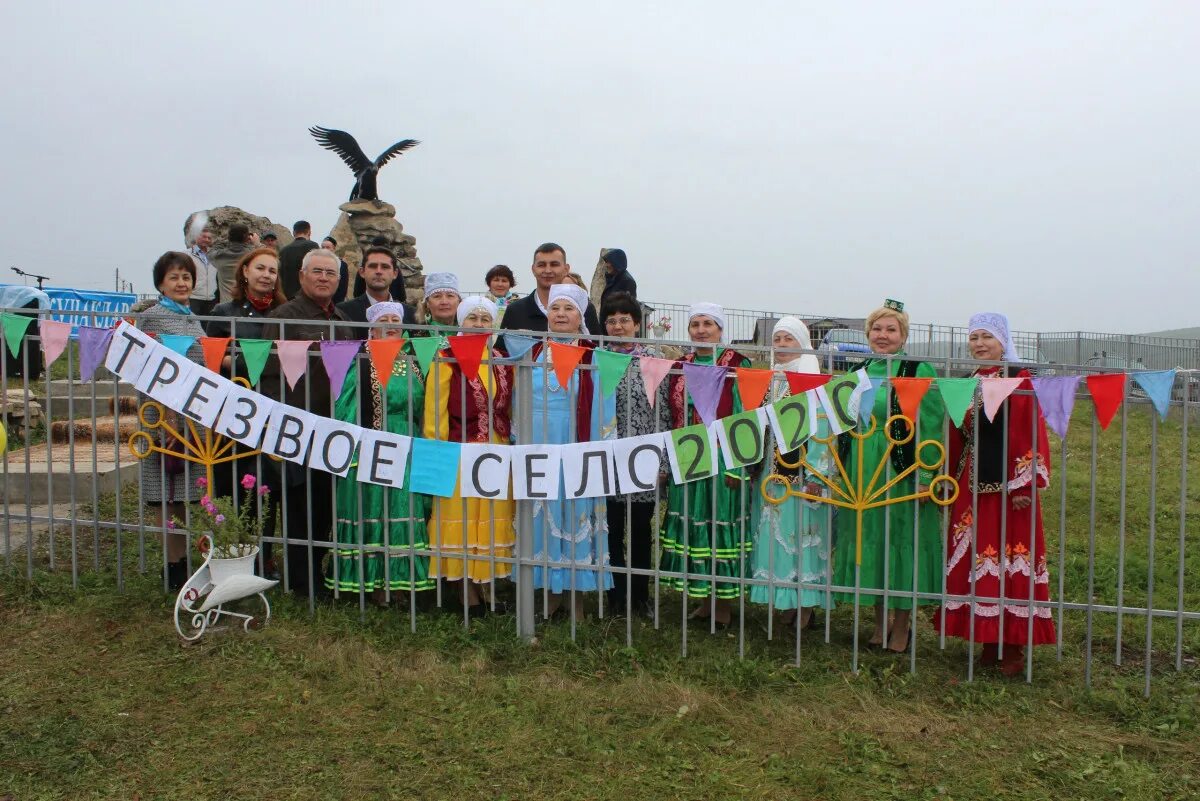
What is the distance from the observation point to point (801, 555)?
4.34m

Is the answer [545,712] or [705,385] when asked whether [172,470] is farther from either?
[705,385]

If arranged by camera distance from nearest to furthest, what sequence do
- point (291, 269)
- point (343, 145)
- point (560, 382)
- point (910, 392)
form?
1. point (910, 392)
2. point (560, 382)
3. point (291, 269)
4. point (343, 145)

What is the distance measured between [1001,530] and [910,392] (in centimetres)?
75

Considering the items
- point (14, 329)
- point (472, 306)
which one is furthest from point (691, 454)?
point (14, 329)

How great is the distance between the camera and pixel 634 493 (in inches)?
187

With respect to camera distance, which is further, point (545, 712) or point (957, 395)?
point (957, 395)

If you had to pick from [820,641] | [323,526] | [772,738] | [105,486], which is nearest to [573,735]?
[772,738]

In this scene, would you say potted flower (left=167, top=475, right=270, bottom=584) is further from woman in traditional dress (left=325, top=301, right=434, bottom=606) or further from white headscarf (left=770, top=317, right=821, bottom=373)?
white headscarf (left=770, top=317, right=821, bottom=373)

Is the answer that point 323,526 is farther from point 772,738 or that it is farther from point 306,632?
point 772,738

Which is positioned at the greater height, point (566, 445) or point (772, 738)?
point (566, 445)

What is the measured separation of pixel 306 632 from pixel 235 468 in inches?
35.6

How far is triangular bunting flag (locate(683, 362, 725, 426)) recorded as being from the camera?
169 inches

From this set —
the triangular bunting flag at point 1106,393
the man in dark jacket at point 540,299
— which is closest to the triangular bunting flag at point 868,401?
the triangular bunting flag at point 1106,393

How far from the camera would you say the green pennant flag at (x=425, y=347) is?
448 cm
